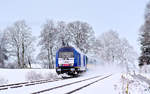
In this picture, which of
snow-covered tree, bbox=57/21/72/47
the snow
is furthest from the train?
snow-covered tree, bbox=57/21/72/47

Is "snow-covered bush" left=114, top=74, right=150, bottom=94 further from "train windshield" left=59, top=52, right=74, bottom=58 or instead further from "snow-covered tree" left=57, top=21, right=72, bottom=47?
"snow-covered tree" left=57, top=21, right=72, bottom=47

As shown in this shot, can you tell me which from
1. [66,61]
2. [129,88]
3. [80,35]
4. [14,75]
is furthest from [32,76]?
[80,35]

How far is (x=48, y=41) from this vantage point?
3569cm

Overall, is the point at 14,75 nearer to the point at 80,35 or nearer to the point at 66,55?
the point at 66,55

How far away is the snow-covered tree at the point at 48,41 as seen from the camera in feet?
117

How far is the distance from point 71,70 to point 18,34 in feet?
56.0

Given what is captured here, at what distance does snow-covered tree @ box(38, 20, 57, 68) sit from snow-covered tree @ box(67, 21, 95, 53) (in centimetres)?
384

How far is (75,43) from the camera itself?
3919 centimetres

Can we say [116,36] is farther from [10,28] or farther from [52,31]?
[10,28]

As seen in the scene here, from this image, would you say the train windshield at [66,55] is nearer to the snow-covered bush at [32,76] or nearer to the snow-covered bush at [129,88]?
the snow-covered bush at [32,76]

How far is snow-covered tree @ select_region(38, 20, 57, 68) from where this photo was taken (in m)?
35.5

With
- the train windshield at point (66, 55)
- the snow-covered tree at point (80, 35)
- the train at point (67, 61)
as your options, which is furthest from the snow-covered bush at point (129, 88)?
the snow-covered tree at point (80, 35)

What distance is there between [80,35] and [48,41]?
6516mm

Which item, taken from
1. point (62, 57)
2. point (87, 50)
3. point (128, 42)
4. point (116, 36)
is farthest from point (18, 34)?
point (128, 42)
